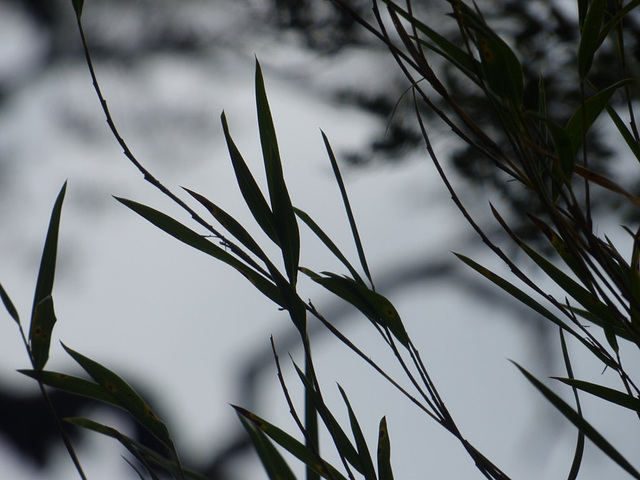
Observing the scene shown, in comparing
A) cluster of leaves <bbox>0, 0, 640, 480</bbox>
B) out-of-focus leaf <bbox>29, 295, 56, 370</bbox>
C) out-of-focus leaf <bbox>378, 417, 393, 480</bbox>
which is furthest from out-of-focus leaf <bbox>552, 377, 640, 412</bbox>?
out-of-focus leaf <bbox>29, 295, 56, 370</bbox>

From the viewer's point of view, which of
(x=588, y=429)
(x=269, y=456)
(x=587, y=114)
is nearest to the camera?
(x=588, y=429)

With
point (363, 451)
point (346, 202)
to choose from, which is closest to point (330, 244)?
point (346, 202)

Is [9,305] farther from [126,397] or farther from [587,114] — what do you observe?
[587,114]

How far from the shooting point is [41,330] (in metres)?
0.53

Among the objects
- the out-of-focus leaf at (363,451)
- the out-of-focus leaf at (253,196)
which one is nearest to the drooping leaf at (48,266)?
the out-of-focus leaf at (253,196)

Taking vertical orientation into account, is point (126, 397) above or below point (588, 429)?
above

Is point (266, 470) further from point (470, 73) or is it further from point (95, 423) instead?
point (470, 73)

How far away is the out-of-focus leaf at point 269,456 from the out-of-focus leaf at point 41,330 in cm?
19

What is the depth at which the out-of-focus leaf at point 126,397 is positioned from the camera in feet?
1.78

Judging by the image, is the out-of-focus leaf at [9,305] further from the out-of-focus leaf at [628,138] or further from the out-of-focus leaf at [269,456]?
the out-of-focus leaf at [628,138]

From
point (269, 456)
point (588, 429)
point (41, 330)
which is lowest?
point (588, 429)

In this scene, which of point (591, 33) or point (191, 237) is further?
point (191, 237)

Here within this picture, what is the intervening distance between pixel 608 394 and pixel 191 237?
13.6 inches

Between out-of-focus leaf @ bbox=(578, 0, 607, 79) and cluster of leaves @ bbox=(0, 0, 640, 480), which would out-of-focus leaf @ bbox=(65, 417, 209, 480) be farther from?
out-of-focus leaf @ bbox=(578, 0, 607, 79)
